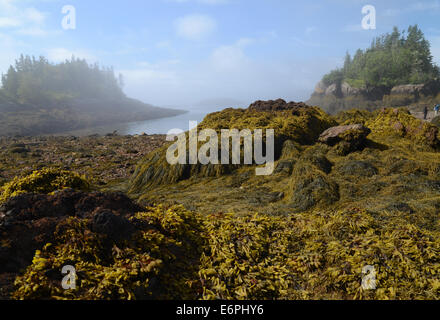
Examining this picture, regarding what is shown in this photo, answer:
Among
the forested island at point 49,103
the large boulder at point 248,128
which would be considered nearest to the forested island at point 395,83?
the large boulder at point 248,128

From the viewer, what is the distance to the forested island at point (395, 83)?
191ft

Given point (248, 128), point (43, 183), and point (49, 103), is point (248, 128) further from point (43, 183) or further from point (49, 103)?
point (49, 103)

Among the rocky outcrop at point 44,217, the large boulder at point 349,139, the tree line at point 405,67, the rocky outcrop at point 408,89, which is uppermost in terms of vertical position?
the tree line at point 405,67

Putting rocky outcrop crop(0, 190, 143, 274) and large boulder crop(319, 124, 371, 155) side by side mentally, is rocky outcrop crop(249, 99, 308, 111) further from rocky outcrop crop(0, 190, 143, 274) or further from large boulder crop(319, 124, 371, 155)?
rocky outcrop crop(0, 190, 143, 274)

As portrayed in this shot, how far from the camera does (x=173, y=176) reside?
10.2 metres

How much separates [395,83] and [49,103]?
104 metres

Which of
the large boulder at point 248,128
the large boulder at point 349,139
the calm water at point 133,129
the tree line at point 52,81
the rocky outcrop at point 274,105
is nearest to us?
the large boulder at point 349,139

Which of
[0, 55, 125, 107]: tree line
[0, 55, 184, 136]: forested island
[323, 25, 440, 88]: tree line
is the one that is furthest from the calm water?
[323, 25, 440, 88]: tree line

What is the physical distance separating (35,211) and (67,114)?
83.1 meters

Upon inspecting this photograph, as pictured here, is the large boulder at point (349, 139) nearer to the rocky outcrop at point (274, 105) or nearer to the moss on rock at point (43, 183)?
the rocky outcrop at point (274, 105)

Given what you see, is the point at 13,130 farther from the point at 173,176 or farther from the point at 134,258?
the point at 134,258

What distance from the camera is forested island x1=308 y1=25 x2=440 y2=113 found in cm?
5825

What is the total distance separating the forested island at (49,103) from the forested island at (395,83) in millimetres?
70072
